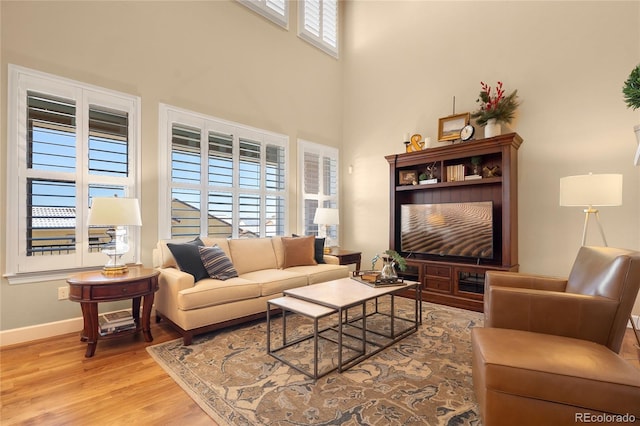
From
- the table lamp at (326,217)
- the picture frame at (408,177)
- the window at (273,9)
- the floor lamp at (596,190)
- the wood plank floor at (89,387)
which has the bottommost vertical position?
the wood plank floor at (89,387)

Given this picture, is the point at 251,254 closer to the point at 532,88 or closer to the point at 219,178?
the point at 219,178

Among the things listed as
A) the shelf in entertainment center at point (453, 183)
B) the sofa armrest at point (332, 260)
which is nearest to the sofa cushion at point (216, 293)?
the sofa armrest at point (332, 260)

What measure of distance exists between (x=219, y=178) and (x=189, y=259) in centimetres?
138

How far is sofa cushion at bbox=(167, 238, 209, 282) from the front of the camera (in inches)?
116

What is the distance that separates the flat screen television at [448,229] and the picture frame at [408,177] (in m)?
0.35

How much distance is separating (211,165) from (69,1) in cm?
200

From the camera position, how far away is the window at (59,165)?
8.65 feet

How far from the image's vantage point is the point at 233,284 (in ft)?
9.63

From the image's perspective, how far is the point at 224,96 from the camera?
13.4 ft

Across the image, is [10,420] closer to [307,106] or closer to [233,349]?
[233,349]

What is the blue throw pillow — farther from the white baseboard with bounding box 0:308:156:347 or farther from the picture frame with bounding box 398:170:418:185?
the white baseboard with bounding box 0:308:156:347

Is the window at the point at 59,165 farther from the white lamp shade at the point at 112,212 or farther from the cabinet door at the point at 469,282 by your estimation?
the cabinet door at the point at 469,282

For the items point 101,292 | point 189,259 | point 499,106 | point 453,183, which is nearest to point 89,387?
point 101,292

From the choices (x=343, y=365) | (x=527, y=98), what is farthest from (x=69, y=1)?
(x=527, y=98)
